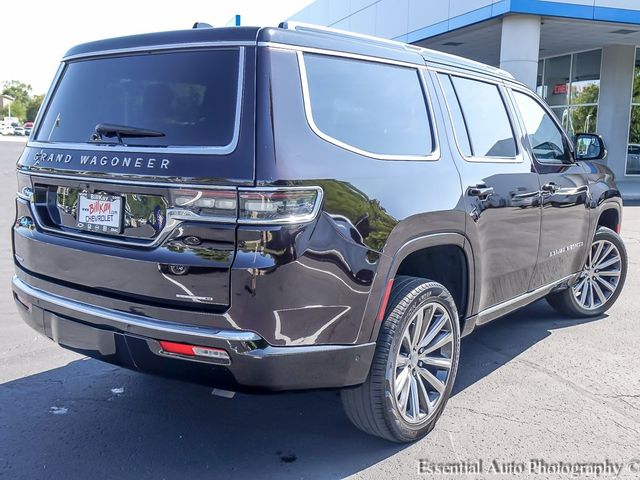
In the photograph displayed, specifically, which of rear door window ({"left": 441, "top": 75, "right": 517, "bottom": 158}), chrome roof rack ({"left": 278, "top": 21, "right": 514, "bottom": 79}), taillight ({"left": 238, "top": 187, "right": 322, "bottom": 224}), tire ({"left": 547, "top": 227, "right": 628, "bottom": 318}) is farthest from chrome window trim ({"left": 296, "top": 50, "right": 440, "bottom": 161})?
tire ({"left": 547, "top": 227, "right": 628, "bottom": 318})

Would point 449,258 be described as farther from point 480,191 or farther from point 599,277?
point 599,277

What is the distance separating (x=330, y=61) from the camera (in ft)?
10.2

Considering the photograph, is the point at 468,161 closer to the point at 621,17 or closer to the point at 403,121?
the point at 403,121

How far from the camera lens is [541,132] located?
16.4 feet

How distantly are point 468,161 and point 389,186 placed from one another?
2.91 ft

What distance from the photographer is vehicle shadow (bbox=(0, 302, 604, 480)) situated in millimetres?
3188

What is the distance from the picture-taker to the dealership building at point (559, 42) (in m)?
16.3

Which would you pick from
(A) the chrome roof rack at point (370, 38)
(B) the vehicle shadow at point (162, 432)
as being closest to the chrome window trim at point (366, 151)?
(A) the chrome roof rack at point (370, 38)

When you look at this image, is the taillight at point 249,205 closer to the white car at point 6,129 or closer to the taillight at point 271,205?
the taillight at point 271,205

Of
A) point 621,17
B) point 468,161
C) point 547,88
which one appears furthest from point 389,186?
point 547,88

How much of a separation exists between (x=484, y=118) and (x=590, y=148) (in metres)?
1.76

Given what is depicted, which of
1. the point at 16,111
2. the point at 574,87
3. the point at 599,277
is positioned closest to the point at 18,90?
the point at 16,111

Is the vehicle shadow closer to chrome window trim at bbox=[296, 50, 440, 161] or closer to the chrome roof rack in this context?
chrome window trim at bbox=[296, 50, 440, 161]

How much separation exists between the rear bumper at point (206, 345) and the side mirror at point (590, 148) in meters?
3.33
